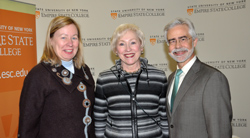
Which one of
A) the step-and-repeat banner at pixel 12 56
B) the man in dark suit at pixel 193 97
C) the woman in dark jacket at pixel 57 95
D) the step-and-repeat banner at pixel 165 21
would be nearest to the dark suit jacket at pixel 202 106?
the man in dark suit at pixel 193 97

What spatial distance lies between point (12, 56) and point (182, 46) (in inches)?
102

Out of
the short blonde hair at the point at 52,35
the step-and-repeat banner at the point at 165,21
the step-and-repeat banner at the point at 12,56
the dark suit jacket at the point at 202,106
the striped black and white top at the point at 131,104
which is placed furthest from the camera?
the step-and-repeat banner at the point at 165,21

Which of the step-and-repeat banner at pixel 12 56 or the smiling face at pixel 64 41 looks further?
the step-and-repeat banner at pixel 12 56

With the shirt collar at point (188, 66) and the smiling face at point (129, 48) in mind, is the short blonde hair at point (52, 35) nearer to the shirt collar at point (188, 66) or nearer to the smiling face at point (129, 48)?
the smiling face at point (129, 48)

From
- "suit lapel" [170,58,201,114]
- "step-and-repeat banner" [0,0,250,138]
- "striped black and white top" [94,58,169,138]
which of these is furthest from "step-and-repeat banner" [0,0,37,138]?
"suit lapel" [170,58,201,114]

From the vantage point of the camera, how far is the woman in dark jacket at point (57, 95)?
1642 millimetres

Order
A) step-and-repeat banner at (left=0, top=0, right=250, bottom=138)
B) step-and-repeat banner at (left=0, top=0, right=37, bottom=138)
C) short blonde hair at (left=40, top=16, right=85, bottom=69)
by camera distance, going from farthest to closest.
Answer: step-and-repeat banner at (left=0, top=0, right=250, bottom=138), step-and-repeat banner at (left=0, top=0, right=37, bottom=138), short blonde hair at (left=40, top=16, right=85, bottom=69)

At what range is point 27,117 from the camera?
1.62m

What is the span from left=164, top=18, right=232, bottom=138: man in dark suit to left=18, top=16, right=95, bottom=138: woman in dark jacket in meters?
0.84

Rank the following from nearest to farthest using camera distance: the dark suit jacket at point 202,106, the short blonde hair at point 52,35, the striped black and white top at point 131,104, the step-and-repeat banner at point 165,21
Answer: the dark suit jacket at point 202,106 → the short blonde hair at point 52,35 → the striped black and white top at point 131,104 → the step-and-repeat banner at point 165,21

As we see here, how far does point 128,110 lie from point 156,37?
2629mm

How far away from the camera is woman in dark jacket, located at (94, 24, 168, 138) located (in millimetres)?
1886

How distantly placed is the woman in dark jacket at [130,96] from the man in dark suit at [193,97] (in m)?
0.15

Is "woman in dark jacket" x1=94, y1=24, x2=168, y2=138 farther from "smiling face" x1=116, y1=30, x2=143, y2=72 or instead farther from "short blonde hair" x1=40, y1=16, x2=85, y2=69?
"short blonde hair" x1=40, y1=16, x2=85, y2=69
